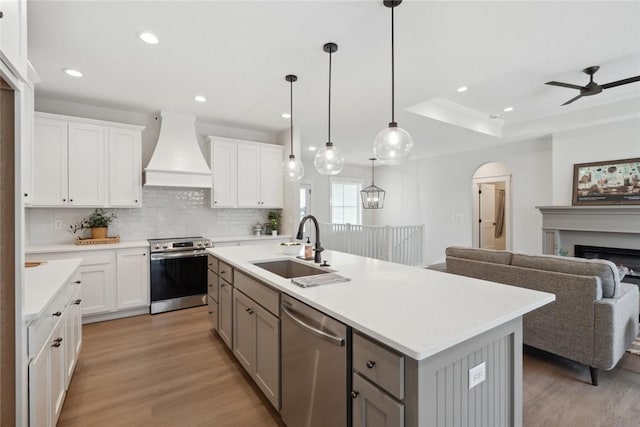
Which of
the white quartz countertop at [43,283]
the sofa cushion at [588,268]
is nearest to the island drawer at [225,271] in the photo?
the white quartz countertop at [43,283]

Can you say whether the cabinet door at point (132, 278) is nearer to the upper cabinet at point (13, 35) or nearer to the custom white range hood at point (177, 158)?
the custom white range hood at point (177, 158)

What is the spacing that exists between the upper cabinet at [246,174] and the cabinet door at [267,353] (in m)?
2.77

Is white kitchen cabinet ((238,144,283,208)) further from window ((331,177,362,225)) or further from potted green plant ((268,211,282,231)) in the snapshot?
window ((331,177,362,225))

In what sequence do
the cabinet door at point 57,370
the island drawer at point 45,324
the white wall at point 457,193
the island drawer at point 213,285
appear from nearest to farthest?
the island drawer at point 45,324
the cabinet door at point 57,370
the island drawer at point 213,285
the white wall at point 457,193

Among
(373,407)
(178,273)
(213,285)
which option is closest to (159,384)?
(213,285)

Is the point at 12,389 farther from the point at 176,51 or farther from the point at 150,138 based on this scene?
the point at 150,138

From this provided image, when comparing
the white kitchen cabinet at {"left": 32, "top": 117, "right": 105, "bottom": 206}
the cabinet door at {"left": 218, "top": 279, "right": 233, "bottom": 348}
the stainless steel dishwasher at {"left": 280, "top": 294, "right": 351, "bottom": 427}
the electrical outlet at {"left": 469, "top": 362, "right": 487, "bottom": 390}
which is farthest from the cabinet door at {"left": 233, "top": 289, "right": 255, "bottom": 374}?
the white kitchen cabinet at {"left": 32, "top": 117, "right": 105, "bottom": 206}

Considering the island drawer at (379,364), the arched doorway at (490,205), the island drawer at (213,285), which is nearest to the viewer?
the island drawer at (379,364)

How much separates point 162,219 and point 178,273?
0.92 m

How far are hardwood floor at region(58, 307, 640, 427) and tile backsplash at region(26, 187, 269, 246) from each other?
1.53 meters

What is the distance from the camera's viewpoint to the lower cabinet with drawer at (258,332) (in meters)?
1.86

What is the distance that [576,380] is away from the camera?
234 cm

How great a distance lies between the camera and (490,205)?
24.3 ft

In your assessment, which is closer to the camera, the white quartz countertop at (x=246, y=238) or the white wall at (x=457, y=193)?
the white quartz countertop at (x=246, y=238)
